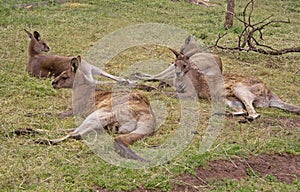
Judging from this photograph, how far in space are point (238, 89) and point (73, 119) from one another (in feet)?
Result: 6.80

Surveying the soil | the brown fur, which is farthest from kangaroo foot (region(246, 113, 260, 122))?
the brown fur

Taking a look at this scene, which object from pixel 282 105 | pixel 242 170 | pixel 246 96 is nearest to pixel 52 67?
pixel 246 96

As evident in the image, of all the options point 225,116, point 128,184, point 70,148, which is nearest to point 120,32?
point 225,116

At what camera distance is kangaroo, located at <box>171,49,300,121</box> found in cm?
600

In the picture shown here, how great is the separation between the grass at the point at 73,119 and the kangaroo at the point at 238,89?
147 millimetres

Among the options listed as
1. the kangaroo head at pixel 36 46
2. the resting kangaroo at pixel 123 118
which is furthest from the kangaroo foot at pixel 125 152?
the kangaroo head at pixel 36 46

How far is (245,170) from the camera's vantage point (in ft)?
13.6

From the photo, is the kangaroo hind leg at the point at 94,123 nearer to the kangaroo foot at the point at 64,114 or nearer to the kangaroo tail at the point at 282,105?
the kangaroo foot at the point at 64,114

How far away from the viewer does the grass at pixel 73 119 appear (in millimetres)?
3850

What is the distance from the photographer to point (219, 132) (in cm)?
511

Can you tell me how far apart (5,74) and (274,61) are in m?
4.37

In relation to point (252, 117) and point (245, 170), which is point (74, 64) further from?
point (245, 170)

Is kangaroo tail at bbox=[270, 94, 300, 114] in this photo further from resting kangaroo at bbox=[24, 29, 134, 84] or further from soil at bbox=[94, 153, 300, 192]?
resting kangaroo at bbox=[24, 29, 134, 84]

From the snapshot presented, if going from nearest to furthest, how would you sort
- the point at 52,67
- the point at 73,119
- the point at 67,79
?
the point at 73,119
the point at 67,79
the point at 52,67
